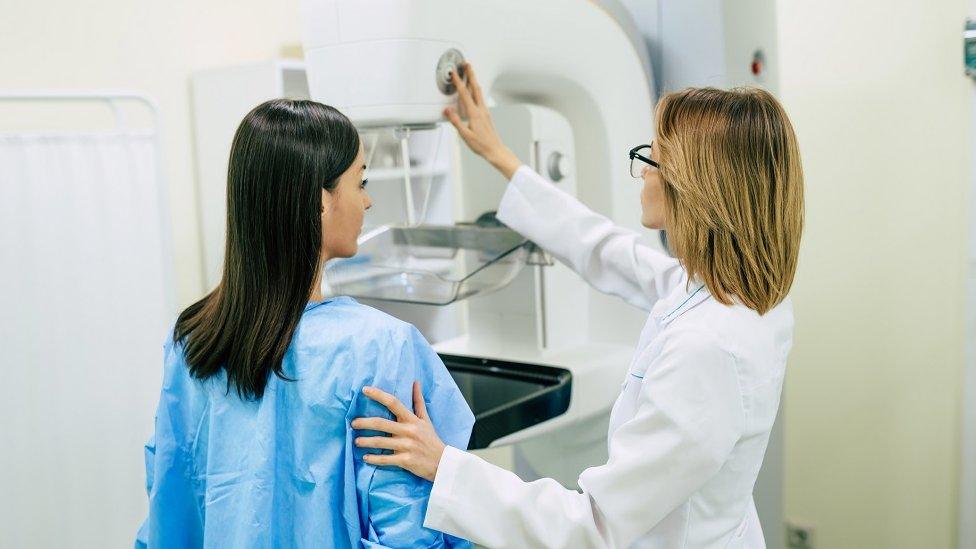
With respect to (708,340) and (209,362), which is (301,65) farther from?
(708,340)

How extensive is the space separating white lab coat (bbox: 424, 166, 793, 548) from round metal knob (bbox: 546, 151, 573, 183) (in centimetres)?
47

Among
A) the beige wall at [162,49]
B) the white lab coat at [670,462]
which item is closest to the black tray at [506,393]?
the white lab coat at [670,462]

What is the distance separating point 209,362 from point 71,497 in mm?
1132

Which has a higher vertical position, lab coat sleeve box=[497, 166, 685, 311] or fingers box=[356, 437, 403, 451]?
lab coat sleeve box=[497, 166, 685, 311]

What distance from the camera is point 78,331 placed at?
1.87 meters

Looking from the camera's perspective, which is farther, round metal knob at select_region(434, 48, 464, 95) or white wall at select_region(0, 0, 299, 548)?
white wall at select_region(0, 0, 299, 548)

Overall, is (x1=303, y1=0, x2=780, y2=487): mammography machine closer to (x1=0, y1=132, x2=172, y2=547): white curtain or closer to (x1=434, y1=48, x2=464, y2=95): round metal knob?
(x1=434, y1=48, x2=464, y2=95): round metal knob

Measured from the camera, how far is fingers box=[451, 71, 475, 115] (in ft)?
4.07

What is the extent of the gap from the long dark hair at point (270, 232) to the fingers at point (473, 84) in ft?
1.04

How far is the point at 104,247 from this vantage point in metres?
1.89

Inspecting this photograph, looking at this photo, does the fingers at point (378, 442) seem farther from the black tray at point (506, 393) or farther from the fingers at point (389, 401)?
the black tray at point (506, 393)

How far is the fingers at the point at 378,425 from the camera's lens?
918 millimetres

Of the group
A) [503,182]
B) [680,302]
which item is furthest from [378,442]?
[503,182]

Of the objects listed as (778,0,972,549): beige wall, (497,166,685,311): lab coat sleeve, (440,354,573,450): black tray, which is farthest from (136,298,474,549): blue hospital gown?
(778,0,972,549): beige wall
